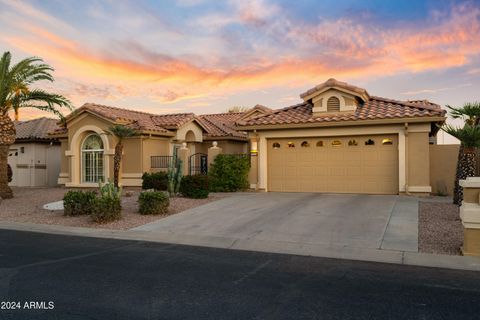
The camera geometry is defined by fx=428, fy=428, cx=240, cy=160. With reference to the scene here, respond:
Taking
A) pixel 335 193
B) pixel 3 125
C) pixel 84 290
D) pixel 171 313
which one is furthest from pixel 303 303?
pixel 3 125

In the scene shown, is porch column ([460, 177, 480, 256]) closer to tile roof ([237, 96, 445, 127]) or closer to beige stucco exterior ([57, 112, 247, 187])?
tile roof ([237, 96, 445, 127])

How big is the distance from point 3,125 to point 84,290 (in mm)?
15849

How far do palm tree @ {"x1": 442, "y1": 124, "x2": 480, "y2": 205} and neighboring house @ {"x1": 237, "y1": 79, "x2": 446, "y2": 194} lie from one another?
11.4 feet

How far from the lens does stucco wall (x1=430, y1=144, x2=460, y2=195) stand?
17.5 meters

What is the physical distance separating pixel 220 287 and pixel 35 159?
25.0 meters

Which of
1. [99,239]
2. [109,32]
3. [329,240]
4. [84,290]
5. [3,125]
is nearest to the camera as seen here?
[84,290]

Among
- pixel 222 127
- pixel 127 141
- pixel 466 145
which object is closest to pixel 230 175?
pixel 127 141

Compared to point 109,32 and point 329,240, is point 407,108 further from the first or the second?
point 109,32

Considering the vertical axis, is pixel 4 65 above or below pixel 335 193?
above

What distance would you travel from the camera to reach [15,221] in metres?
13.5

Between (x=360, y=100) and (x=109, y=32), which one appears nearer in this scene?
(x=109, y=32)

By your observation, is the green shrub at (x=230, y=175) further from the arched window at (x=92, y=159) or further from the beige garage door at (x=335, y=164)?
the arched window at (x=92, y=159)

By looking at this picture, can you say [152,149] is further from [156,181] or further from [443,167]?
[443,167]

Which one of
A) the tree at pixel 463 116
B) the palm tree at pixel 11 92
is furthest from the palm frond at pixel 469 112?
the palm tree at pixel 11 92
